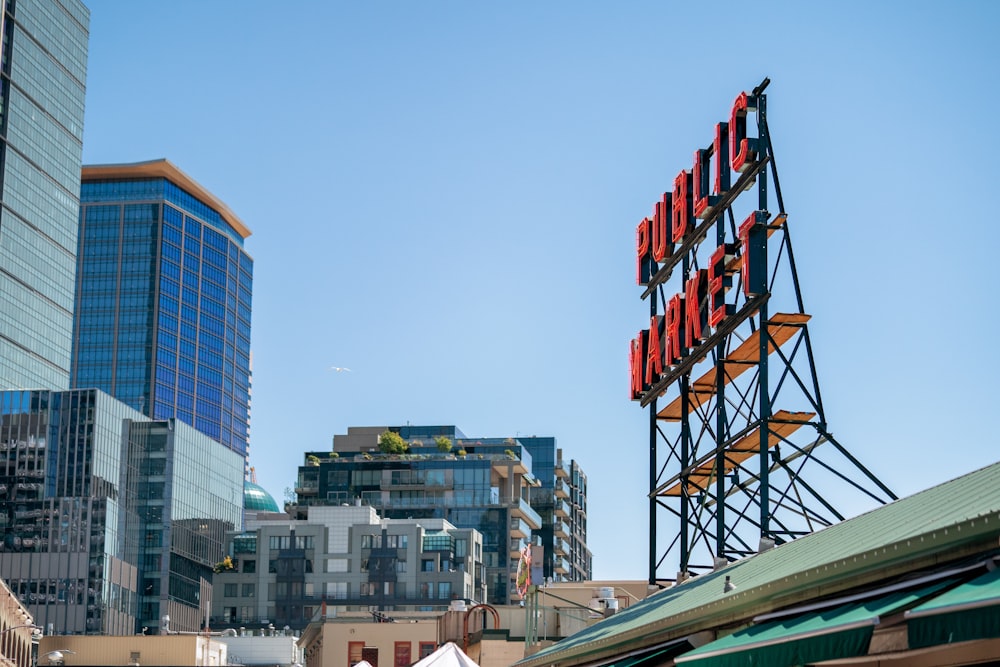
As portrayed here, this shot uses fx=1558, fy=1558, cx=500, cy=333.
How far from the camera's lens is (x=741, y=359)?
41.5 m

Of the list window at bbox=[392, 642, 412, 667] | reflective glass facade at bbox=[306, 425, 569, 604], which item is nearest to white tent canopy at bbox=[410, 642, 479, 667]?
window at bbox=[392, 642, 412, 667]

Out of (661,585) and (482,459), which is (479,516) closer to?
(482,459)

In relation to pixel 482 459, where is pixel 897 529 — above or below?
below

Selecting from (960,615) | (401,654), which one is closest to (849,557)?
(960,615)

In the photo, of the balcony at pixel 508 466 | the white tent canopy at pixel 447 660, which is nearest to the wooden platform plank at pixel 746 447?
the white tent canopy at pixel 447 660

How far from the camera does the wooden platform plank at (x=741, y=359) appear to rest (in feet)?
126

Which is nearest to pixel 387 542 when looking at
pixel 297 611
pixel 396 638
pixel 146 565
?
pixel 297 611

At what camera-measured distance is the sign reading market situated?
129 ft

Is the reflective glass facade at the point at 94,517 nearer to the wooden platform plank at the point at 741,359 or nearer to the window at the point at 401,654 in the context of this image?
the window at the point at 401,654

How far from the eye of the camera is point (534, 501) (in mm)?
199875

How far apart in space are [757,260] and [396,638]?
76.5 metres

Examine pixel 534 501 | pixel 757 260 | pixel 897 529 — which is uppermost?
pixel 534 501

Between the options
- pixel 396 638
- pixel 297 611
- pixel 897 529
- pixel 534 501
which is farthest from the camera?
pixel 534 501

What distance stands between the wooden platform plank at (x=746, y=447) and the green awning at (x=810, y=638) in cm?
2115
